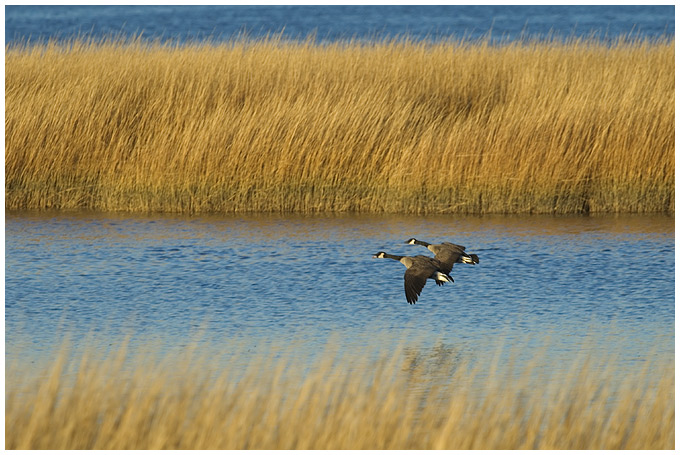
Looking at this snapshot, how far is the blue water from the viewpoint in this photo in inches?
1193

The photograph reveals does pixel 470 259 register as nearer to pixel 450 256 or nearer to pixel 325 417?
pixel 450 256

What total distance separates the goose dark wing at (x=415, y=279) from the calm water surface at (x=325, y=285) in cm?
19

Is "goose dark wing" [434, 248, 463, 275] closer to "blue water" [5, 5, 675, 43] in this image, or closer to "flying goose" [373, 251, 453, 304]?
"flying goose" [373, 251, 453, 304]

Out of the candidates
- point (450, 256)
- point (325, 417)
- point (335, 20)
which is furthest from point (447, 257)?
point (335, 20)

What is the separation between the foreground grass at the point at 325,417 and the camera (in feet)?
14.1

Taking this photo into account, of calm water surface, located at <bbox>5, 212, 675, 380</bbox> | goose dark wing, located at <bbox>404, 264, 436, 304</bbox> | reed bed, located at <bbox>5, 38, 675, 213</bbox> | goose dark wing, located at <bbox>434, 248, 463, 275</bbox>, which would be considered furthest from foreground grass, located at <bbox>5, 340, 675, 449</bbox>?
reed bed, located at <bbox>5, 38, 675, 213</bbox>

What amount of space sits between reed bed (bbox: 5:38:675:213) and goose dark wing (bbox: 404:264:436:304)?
3615 mm

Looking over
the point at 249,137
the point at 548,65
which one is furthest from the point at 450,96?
the point at 249,137

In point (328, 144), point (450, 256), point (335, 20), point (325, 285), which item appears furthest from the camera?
point (335, 20)

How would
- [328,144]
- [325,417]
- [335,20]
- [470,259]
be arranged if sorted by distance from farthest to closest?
1. [335,20]
2. [328,144]
3. [470,259]
4. [325,417]

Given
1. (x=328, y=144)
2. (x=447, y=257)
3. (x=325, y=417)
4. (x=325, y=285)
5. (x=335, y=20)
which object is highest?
(x=325, y=417)

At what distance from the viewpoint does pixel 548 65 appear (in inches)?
498

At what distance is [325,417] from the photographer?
15.3 feet

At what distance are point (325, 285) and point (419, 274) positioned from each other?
1163 mm
